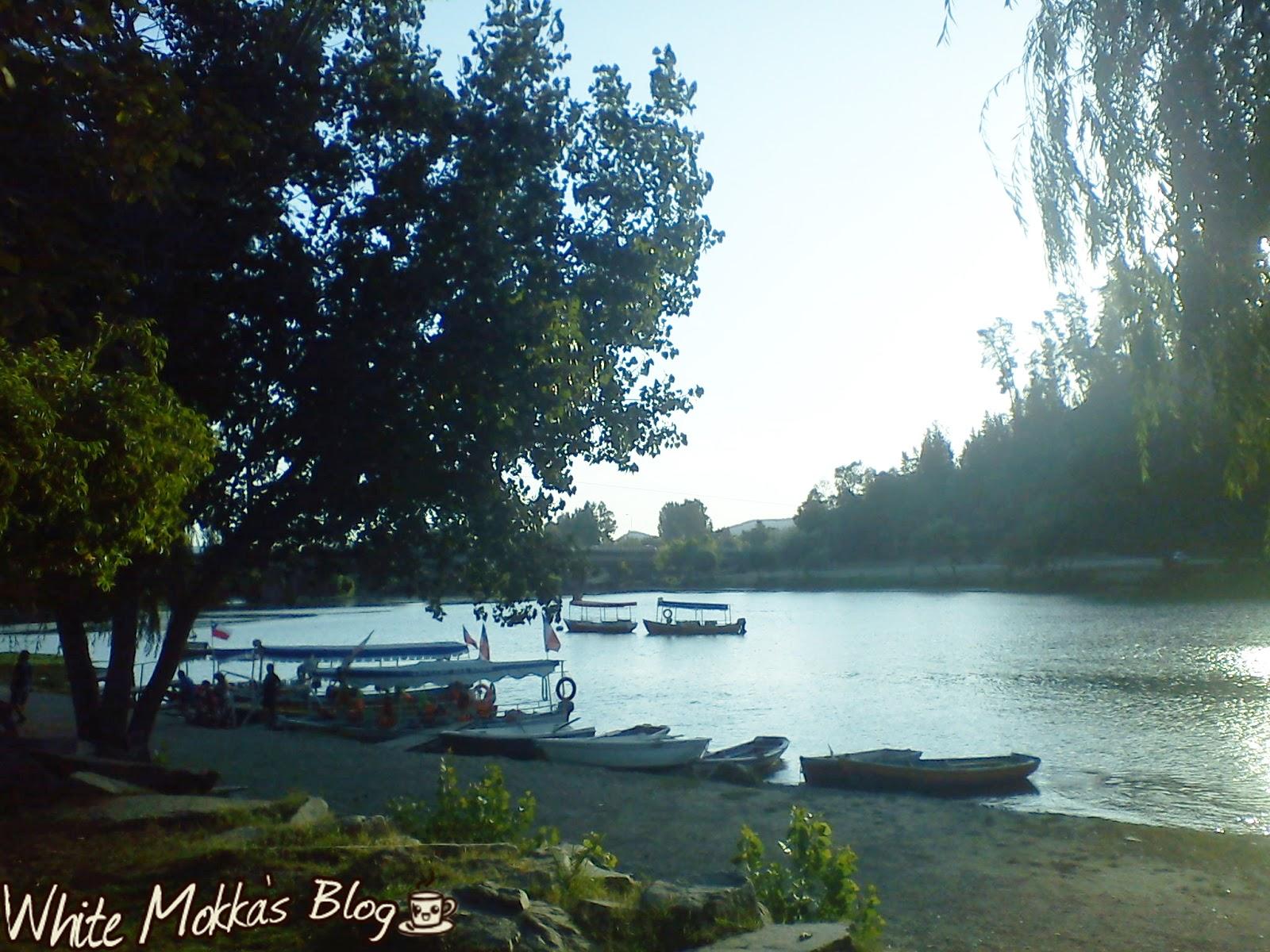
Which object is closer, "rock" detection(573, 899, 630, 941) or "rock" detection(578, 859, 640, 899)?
"rock" detection(573, 899, 630, 941)

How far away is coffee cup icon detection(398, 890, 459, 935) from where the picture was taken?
6.24 meters

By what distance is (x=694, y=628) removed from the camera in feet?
348

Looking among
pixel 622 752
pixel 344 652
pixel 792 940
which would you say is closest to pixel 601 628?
pixel 344 652

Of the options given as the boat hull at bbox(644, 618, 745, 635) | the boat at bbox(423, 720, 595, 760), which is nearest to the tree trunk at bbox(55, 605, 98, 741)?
the boat at bbox(423, 720, 595, 760)

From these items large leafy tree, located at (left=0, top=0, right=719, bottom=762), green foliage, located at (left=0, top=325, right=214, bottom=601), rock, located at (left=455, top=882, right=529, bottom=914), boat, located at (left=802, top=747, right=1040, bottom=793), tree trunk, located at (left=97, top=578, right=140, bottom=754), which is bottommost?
boat, located at (left=802, top=747, right=1040, bottom=793)

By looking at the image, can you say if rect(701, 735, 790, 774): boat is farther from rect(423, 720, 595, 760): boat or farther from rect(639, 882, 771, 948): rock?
rect(639, 882, 771, 948): rock

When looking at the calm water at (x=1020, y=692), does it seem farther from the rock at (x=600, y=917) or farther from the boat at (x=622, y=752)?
the rock at (x=600, y=917)

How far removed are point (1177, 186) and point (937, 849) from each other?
10.2 m

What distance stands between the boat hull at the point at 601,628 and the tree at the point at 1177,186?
10499cm

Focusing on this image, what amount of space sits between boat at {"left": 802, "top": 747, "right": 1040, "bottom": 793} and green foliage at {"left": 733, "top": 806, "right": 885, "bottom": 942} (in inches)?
728

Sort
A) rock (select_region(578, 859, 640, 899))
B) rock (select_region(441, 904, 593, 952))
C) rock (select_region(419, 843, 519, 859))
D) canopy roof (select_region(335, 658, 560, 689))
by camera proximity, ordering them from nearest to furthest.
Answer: rock (select_region(441, 904, 593, 952)), rock (select_region(578, 859, 640, 899)), rock (select_region(419, 843, 519, 859)), canopy roof (select_region(335, 658, 560, 689))

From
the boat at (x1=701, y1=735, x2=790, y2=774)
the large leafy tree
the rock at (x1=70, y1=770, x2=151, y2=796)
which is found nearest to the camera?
the rock at (x1=70, y1=770, x2=151, y2=796)

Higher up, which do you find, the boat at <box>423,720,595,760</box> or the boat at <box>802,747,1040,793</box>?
the boat at <box>423,720,595,760</box>

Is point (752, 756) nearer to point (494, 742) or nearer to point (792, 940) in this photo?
point (494, 742)
